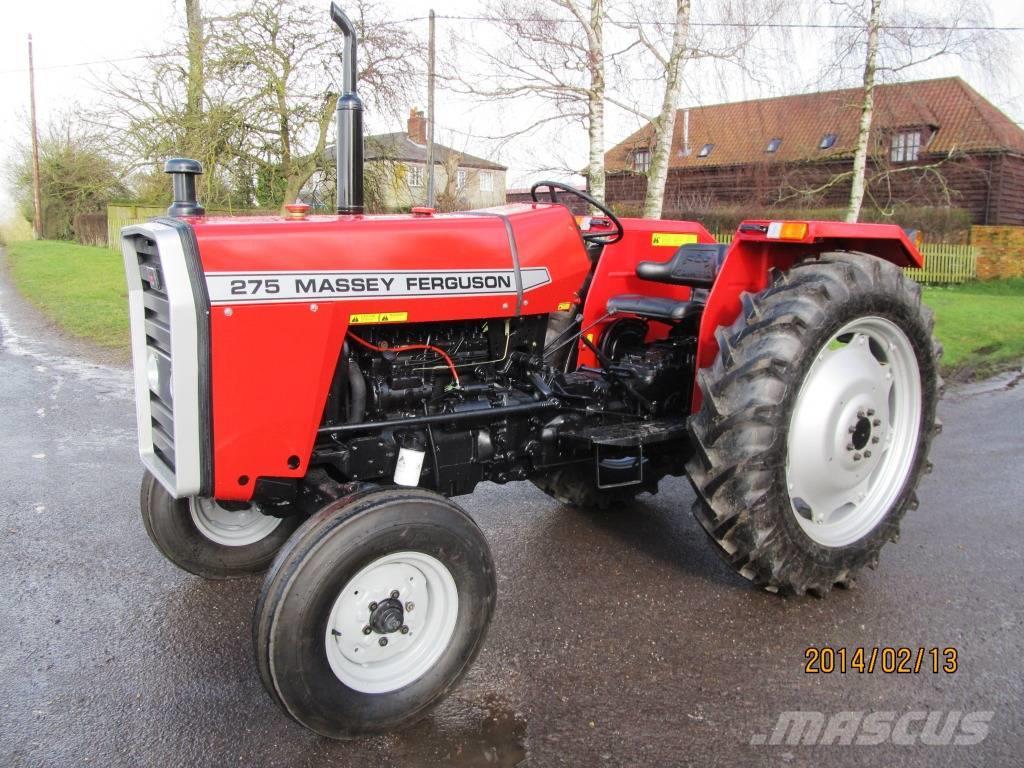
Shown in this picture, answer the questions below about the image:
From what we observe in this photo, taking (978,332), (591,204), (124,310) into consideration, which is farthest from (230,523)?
(978,332)

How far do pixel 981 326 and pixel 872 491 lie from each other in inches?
329

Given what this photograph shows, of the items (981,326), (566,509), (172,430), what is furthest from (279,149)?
(172,430)

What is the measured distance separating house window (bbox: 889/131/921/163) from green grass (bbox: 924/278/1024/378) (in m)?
14.3

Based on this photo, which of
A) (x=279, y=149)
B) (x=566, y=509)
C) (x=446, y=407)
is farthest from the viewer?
(x=279, y=149)

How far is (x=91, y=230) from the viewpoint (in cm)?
2764

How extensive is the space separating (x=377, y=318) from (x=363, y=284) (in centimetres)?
13

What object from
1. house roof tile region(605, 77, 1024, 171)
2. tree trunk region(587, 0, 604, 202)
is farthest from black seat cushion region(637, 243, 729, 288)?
house roof tile region(605, 77, 1024, 171)

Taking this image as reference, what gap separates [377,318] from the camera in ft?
9.20

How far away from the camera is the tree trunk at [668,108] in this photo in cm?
1160

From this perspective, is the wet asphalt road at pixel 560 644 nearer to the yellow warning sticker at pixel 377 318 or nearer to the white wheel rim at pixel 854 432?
the white wheel rim at pixel 854 432

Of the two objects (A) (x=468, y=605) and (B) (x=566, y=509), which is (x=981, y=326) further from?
(A) (x=468, y=605)

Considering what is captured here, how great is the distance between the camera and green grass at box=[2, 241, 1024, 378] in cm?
912

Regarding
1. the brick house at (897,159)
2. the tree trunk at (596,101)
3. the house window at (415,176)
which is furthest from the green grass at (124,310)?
the brick house at (897,159)
